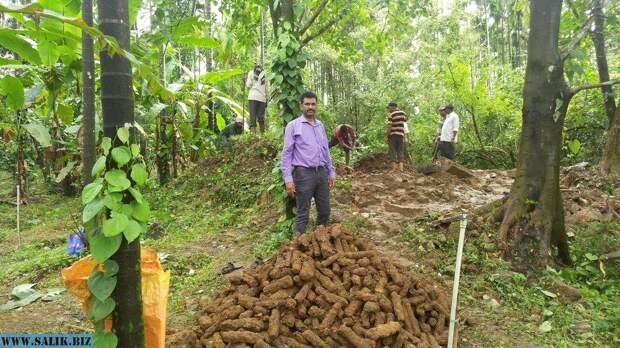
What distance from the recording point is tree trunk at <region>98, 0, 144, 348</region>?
2066 mm

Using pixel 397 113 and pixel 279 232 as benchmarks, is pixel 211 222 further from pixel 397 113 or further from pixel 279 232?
pixel 397 113

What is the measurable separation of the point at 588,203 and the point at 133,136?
7.03 m

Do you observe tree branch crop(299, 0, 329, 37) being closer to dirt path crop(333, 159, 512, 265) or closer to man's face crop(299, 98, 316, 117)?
man's face crop(299, 98, 316, 117)

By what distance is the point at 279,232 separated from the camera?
254 inches

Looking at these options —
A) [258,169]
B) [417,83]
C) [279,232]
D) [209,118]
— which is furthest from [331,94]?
[279,232]

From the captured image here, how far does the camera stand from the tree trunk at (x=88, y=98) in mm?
4055

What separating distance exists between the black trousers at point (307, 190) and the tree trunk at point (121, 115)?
3.18 m

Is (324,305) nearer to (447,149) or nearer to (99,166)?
(99,166)

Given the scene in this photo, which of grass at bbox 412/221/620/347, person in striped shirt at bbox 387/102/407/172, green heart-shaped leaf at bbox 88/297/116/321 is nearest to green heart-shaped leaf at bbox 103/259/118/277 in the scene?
green heart-shaped leaf at bbox 88/297/116/321

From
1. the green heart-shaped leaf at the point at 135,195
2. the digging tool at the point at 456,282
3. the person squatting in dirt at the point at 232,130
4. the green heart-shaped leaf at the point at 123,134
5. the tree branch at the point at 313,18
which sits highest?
the tree branch at the point at 313,18

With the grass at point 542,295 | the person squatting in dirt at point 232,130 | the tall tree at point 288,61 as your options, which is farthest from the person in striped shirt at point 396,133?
the grass at point 542,295

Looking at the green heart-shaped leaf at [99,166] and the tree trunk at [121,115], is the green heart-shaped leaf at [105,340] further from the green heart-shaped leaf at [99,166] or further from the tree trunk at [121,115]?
the green heart-shaped leaf at [99,166]

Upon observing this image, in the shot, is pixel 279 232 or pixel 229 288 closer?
pixel 229 288

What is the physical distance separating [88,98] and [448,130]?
8.81 metres
